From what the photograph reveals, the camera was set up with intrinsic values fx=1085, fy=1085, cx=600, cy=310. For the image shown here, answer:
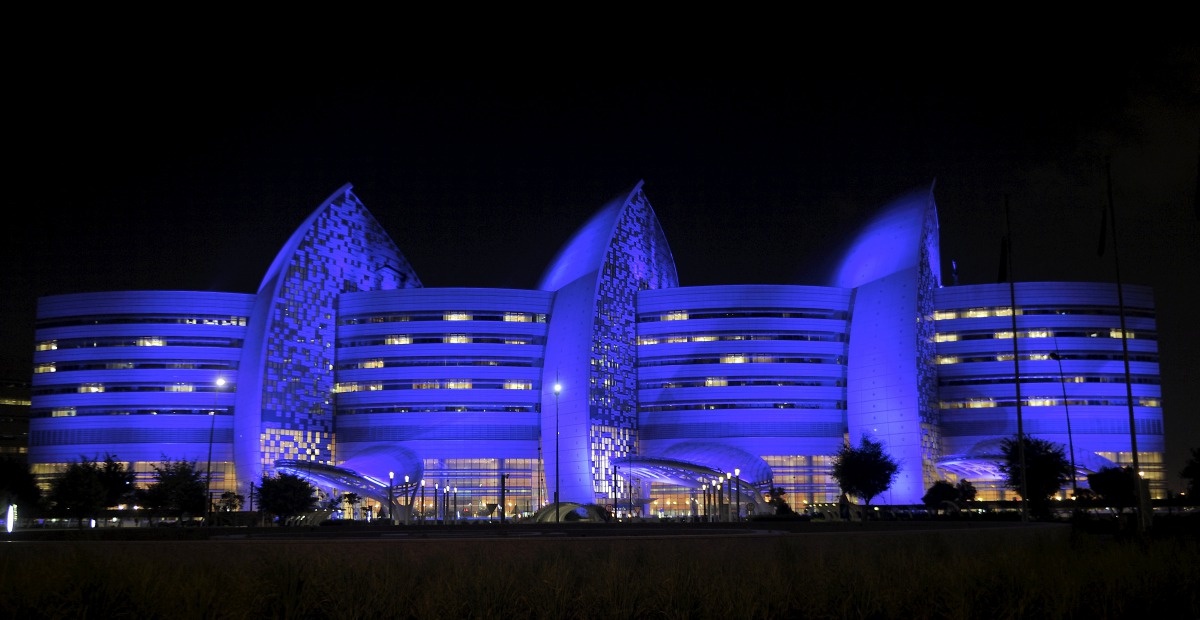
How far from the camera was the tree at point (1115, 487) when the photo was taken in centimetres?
7919

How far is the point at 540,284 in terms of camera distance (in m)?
127

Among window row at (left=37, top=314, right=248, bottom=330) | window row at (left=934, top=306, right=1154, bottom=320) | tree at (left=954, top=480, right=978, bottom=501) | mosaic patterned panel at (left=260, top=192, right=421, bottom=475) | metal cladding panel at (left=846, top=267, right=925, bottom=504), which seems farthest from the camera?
window row at (left=934, top=306, right=1154, bottom=320)

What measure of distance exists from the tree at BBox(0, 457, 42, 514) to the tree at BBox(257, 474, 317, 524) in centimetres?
1763

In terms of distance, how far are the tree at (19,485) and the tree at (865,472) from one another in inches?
2695

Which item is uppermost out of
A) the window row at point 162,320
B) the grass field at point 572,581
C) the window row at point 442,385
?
the window row at point 162,320

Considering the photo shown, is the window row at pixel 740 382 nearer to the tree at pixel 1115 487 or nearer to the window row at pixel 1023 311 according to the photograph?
the window row at pixel 1023 311

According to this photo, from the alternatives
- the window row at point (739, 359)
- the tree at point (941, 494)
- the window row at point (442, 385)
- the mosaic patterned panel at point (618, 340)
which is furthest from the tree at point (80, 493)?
the tree at point (941, 494)

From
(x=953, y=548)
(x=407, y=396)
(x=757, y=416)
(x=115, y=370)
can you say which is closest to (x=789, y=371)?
(x=757, y=416)

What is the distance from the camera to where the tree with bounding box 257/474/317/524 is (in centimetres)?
8769

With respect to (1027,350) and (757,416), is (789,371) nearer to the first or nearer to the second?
(757,416)

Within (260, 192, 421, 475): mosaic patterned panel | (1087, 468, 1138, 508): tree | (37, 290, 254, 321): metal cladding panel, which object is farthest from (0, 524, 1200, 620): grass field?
(37, 290, 254, 321): metal cladding panel

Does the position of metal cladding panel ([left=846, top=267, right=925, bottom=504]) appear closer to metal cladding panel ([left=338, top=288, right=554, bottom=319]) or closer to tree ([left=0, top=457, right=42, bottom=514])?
metal cladding panel ([left=338, top=288, right=554, bottom=319])

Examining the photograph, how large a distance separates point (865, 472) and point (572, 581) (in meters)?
87.4

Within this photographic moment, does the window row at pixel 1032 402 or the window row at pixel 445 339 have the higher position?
the window row at pixel 445 339
